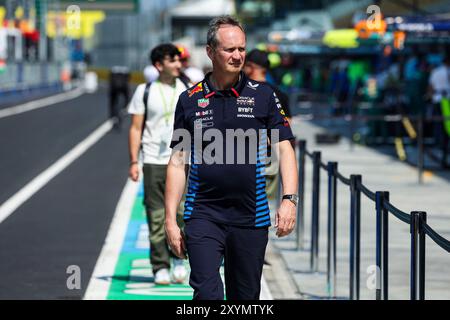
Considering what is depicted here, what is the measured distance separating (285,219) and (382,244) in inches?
80.3

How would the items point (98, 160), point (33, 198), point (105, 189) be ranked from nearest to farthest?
point (33, 198) → point (105, 189) → point (98, 160)

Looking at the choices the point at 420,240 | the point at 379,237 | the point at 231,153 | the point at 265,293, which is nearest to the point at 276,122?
the point at 231,153

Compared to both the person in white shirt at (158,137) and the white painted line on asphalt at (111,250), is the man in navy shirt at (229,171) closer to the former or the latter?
the white painted line on asphalt at (111,250)

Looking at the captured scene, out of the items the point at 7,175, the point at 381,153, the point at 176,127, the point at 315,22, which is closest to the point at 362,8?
the point at 315,22

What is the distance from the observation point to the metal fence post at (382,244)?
832 cm

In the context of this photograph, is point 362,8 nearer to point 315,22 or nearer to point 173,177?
point 315,22

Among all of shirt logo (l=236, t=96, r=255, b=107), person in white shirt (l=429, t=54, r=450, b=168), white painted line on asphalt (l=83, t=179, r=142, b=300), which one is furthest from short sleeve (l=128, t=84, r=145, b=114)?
person in white shirt (l=429, t=54, r=450, b=168)

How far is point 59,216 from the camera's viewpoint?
52.6 feet

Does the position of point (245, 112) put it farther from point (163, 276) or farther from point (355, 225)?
point (163, 276)

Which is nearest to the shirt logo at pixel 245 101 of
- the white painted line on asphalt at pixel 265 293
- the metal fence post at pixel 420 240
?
the metal fence post at pixel 420 240

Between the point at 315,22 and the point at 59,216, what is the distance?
2441 inches

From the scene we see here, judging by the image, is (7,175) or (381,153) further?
(381,153)

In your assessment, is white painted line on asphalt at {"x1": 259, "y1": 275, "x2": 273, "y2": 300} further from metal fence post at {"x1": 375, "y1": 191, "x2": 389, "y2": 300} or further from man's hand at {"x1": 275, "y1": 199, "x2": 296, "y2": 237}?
man's hand at {"x1": 275, "y1": 199, "x2": 296, "y2": 237}

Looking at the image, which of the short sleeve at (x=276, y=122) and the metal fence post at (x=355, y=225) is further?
the metal fence post at (x=355, y=225)
